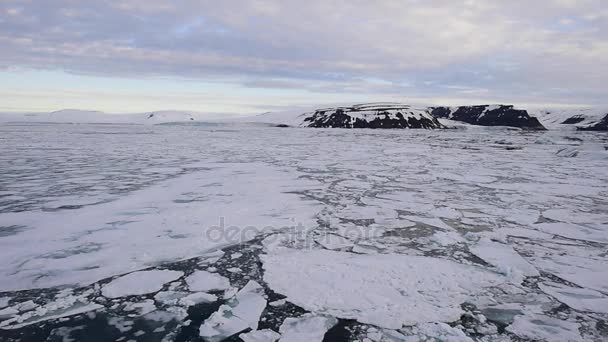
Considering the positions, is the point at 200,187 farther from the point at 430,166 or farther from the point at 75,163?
the point at 430,166

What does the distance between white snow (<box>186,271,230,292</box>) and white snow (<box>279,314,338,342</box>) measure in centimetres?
85

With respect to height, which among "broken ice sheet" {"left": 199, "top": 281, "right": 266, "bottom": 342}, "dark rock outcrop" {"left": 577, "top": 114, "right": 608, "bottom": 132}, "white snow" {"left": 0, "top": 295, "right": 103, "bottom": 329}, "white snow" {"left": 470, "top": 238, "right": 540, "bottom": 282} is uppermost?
"dark rock outcrop" {"left": 577, "top": 114, "right": 608, "bottom": 132}

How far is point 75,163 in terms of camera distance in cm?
1162

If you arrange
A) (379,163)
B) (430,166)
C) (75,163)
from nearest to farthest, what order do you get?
(75,163) < (430,166) < (379,163)

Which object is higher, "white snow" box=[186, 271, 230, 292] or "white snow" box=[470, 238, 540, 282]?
"white snow" box=[470, 238, 540, 282]

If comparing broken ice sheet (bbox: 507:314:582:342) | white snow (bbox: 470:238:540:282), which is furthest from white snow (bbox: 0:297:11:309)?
white snow (bbox: 470:238:540:282)

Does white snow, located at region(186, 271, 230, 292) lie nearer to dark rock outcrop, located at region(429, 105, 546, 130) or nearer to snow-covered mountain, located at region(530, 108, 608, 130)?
dark rock outcrop, located at region(429, 105, 546, 130)

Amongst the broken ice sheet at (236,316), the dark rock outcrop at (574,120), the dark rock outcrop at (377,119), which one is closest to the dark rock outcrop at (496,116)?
the dark rock outcrop at (574,120)

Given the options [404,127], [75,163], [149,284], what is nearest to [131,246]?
[149,284]

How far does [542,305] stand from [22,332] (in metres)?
3.93

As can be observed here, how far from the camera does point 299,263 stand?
3.96 m

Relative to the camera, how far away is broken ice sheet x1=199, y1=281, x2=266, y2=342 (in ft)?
8.88

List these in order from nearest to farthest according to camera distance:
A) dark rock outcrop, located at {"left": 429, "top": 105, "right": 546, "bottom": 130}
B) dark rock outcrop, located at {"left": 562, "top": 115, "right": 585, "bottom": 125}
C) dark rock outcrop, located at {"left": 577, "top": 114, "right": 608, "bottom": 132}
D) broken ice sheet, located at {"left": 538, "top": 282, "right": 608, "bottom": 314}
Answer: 1. broken ice sheet, located at {"left": 538, "top": 282, "right": 608, "bottom": 314}
2. dark rock outcrop, located at {"left": 577, "top": 114, "right": 608, "bottom": 132}
3. dark rock outcrop, located at {"left": 429, "top": 105, "right": 546, "bottom": 130}
4. dark rock outcrop, located at {"left": 562, "top": 115, "right": 585, "bottom": 125}

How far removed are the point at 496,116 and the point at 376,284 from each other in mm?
108725
